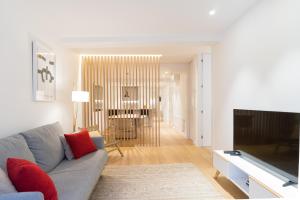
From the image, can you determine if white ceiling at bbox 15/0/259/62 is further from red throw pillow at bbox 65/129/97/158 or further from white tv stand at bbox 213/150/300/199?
white tv stand at bbox 213/150/300/199

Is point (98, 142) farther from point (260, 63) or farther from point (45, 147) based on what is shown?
point (260, 63)

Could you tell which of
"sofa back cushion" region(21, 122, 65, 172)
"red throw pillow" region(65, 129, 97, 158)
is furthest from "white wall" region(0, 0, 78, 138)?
"red throw pillow" region(65, 129, 97, 158)

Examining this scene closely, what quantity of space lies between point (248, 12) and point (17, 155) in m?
3.36

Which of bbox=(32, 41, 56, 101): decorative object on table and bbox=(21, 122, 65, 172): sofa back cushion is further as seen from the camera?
bbox=(32, 41, 56, 101): decorative object on table

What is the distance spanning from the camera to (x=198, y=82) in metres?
5.48

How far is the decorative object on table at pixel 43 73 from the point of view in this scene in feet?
Answer: 9.47

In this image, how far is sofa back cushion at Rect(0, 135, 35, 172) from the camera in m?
1.78

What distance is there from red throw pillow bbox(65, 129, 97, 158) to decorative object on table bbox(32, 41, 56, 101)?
75cm

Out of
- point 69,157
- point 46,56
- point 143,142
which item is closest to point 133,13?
point 46,56

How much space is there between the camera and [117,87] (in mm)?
5723

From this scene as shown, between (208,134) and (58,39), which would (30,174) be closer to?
(58,39)

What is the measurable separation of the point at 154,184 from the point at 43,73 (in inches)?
92.9

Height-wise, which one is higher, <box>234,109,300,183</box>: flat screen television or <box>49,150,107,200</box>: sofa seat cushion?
<box>234,109,300,183</box>: flat screen television

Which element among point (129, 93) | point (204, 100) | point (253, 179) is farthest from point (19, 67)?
point (204, 100)
